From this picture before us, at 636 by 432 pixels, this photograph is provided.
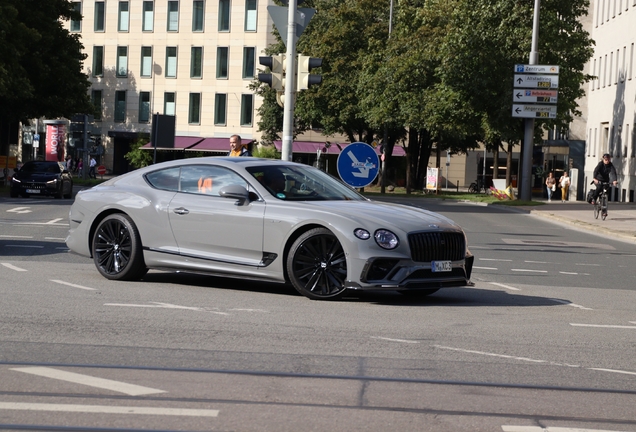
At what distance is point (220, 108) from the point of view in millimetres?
96500

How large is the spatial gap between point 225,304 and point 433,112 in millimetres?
54061

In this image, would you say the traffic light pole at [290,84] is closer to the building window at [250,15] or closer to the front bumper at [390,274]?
the front bumper at [390,274]

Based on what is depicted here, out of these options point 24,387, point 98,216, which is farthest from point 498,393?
point 98,216

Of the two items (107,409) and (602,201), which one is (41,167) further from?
(107,409)

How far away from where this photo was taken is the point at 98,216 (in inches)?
539

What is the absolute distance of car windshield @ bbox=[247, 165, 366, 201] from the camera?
41.8ft

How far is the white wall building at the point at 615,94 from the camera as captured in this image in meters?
66.1

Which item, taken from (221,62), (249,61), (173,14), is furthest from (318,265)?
(173,14)

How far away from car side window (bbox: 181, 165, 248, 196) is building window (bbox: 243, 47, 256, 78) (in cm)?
8203

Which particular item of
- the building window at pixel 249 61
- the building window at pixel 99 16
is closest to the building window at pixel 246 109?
the building window at pixel 249 61

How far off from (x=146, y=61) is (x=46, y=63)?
43185 millimetres

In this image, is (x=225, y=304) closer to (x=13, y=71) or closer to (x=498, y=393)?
(x=498, y=393)

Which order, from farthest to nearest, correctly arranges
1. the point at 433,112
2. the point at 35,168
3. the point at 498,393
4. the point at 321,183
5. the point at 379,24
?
the point at 379,24, the point at 433,112, the point at 35,168, the point at 321,183, the point at 498,393

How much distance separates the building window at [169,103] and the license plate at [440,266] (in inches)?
3396
